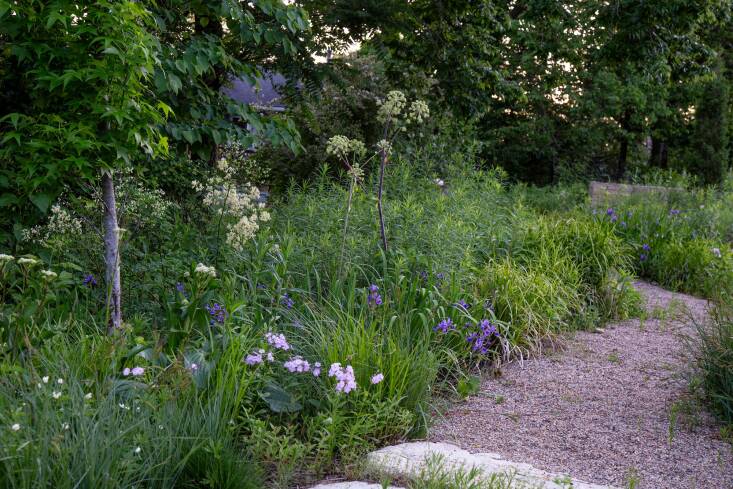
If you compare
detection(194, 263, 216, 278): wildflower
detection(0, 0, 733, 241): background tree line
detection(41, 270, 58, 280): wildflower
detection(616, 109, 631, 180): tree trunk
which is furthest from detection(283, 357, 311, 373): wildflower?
detection(616, 109, 631, 180): tree trunk

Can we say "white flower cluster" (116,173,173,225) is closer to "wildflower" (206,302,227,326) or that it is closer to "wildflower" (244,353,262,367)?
"wildflower" (206,302,227,326)

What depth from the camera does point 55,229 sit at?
4.21m

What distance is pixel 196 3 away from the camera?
16.7 ft

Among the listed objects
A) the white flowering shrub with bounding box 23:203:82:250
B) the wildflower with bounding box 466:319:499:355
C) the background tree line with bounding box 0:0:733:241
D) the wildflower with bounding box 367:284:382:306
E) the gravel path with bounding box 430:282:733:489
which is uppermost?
the background tree line with bounding box 0:0:733:241

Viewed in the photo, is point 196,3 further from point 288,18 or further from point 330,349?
point 330,349

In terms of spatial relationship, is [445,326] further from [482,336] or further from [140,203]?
[140,203]

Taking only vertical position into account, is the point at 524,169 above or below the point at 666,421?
above

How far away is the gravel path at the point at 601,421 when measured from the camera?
3.22 m

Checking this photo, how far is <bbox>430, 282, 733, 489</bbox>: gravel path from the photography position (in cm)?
322

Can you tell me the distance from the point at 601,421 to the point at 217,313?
225 cm

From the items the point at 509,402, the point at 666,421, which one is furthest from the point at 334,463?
the point at 666,421

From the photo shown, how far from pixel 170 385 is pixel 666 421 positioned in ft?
8.80

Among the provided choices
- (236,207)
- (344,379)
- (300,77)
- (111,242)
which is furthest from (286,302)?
(300,77)

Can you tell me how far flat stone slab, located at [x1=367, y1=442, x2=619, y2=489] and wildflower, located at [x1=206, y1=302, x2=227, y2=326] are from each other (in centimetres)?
119
